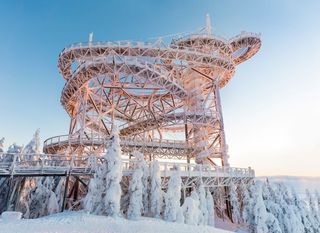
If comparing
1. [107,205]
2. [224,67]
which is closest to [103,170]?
[107,205]

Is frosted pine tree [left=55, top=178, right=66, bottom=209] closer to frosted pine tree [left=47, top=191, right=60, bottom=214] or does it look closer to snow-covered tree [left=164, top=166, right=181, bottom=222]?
frosted pine tree [left=47, top=191, right=60, bottom=214]

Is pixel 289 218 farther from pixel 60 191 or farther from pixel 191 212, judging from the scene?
pixel 60 191

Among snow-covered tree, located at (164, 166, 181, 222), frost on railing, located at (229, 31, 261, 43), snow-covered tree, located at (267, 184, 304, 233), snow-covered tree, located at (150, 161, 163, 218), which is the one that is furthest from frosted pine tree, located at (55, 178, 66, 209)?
frost on railing, located at (229, 31, 261, 43)

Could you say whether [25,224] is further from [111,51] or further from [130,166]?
[111,51]

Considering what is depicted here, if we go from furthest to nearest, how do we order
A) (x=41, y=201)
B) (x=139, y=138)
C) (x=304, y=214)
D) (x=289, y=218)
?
(x=139, y=138) < (x=304, y=214) < (x=289, y=218) < (x=41, y=201)

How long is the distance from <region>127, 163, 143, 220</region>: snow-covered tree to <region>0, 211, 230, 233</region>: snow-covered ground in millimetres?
693

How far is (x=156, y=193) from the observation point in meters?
17.2

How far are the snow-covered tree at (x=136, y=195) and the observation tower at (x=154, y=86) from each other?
549 inches

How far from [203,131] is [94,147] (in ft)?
52.7

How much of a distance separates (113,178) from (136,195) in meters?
2.13

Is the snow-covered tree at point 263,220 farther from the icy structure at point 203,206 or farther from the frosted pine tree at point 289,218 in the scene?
the icy structure at point 203,206

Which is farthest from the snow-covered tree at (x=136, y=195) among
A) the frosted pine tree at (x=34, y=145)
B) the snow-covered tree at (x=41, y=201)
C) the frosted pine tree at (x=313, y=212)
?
the frosted pine tree at (x=34, y=145)

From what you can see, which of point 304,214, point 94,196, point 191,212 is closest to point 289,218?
point 304,214

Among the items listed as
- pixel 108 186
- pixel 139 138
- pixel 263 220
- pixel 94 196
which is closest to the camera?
pixel 94 196
